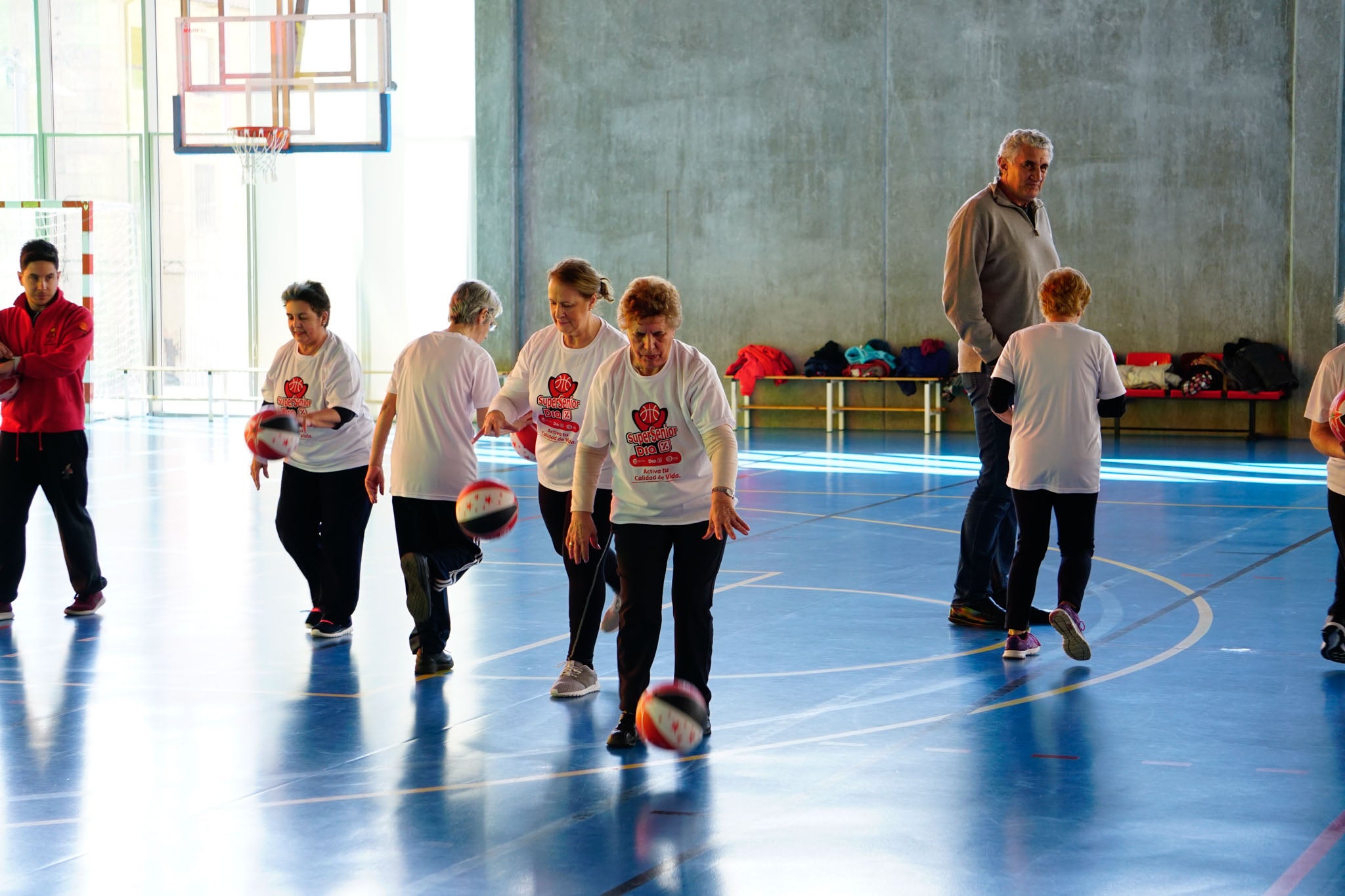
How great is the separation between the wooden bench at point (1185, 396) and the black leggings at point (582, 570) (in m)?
13.6

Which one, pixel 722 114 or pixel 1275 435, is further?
pixel 722 114

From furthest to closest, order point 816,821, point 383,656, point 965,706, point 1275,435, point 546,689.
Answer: point 1275,435
point 383,656
point 546,689
point 965,706
point 816,821

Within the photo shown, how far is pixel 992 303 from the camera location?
23.9ft

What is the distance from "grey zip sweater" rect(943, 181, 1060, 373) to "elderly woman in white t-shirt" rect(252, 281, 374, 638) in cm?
274

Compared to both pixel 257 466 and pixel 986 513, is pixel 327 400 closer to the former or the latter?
pixel 257 466

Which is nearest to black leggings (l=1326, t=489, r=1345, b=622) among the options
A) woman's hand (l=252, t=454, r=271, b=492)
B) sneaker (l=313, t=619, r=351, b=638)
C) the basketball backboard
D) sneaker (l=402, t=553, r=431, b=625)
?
sneaker (l=402, t=553, r=431, b=625)

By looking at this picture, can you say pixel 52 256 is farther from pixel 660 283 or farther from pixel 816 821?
pixel 816 821

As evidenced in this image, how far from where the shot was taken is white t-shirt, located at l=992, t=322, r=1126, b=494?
20.6ft

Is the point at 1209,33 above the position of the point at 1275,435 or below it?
above

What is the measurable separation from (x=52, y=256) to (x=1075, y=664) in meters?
5.17

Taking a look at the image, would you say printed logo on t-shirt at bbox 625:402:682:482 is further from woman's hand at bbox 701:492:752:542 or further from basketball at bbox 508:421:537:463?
basketball at bbox 508:421:537:463

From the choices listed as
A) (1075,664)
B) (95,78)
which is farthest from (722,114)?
(1075,664)

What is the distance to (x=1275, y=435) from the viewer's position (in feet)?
63.1

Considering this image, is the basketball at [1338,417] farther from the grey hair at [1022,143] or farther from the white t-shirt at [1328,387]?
the grey hair at [1022,143]
